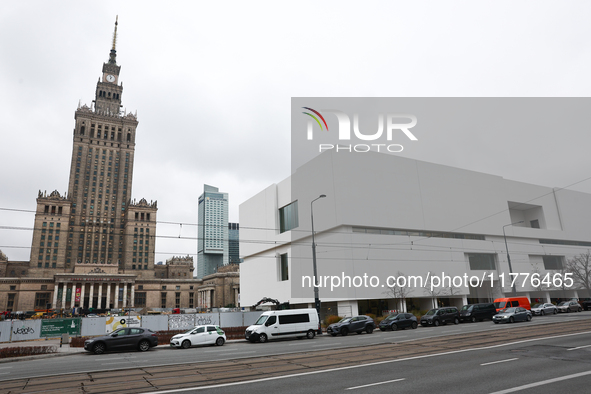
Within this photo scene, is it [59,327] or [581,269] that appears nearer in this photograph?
[59,327]

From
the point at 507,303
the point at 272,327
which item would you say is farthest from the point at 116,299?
the point at 507,303

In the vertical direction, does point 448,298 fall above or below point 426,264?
below

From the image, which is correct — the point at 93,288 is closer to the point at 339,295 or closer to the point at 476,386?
the point at 339,295

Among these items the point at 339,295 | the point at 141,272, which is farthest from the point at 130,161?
the point at 339,295

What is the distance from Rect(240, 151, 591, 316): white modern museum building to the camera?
45.7 meters

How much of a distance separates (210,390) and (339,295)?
3600 centimetres

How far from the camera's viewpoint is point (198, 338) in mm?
23750

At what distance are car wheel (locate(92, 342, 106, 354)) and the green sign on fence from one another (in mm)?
14003

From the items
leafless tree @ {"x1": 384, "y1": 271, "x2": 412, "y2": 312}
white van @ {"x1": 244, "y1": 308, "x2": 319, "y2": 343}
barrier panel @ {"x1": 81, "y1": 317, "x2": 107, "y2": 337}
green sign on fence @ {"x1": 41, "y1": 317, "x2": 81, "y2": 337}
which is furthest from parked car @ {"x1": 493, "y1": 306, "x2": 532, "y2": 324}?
green sign on fence @ {"x1": 41, "y1": 317, "x2": 81, "y2": 337}

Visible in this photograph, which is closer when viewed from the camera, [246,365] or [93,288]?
[246,365]

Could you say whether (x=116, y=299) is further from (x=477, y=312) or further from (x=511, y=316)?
(x=511, y=316)

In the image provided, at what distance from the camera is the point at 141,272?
454 feet

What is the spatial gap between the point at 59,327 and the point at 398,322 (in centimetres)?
3006

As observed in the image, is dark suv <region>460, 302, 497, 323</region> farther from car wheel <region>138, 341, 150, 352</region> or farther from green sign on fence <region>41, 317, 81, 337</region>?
green sign on fence <region>41, 317, 81, 337</region>
